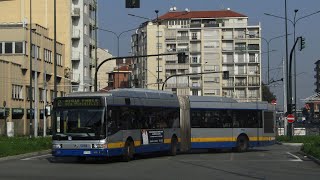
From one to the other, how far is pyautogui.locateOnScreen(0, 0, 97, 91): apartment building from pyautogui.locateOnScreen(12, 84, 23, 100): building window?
509 inches

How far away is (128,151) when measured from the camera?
2612cm

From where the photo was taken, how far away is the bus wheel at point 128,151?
2595cm

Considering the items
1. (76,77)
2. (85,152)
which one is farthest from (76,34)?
(85,152)

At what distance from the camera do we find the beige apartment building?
70250 millimetres

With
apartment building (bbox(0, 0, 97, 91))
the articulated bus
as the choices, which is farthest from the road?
apartment building (bbox(0, 0, 97, 91))

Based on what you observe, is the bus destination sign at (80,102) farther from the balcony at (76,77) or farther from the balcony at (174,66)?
the balcony at (174,66)

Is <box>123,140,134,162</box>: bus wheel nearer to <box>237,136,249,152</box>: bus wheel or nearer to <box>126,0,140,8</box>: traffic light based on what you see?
<box>126,0,140,8</box>: traffic light

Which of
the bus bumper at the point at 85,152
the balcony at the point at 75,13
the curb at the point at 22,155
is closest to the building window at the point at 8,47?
the balcony at the point at 75,13

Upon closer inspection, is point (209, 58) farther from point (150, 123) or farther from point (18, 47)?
point (150, 123)

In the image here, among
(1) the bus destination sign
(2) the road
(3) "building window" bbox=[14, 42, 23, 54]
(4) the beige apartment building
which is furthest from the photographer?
(3) "building window" bbox=[14, 42, 23, 54]

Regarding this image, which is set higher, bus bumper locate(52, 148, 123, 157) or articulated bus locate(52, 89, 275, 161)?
articulated bus locate(52, 89, 275, 161)

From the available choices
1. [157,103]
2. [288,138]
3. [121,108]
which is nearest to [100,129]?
[121,108]

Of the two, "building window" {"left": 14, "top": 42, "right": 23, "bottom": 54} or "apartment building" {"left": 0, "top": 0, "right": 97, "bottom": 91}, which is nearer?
"building window" {"left": 14, "top": 42, "right": 23, "bottom": 54}

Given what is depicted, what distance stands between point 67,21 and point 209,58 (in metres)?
52.1
